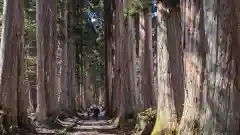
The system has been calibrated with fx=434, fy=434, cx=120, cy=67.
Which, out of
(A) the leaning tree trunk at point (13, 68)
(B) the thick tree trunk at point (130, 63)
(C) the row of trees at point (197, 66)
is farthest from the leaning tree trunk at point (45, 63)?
(C) the row of trees at point (197, 66)

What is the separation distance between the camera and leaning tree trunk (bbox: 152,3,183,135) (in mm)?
10730

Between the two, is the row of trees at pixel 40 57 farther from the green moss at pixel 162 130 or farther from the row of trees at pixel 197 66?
the green moss at pixel 162 130

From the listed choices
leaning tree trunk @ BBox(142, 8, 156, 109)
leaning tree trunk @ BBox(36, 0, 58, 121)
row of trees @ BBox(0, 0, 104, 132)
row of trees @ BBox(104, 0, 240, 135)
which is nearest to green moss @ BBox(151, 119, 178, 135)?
row of trees @ BBox(104, 0, 240, 135)

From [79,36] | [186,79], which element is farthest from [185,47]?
[79,36]

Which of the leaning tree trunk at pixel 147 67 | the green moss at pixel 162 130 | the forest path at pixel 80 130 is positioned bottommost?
the forest path at pixel 80 130

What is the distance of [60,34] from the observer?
92.1ft

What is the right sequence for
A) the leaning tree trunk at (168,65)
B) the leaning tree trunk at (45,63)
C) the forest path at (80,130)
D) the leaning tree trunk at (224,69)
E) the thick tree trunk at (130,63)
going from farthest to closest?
the thick tree trunk at (130,63) → the leaning tree trunk at (45,63) → the forest path at (80,130) → the leaning tree trunk at (168,65) → the leaning tree trunk at (224,69)

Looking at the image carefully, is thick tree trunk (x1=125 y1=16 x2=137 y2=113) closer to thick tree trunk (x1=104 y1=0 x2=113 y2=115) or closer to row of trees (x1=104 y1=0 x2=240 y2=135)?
row of trees (x1=104 y1=0 x2=240 y2=135)

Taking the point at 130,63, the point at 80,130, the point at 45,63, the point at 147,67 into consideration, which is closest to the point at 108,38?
the point at 130,63

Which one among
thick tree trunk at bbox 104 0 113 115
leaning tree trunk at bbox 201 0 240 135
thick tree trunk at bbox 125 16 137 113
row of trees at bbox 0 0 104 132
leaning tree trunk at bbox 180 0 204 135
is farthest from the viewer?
thick tree trunk at bbox 104 0 113 115

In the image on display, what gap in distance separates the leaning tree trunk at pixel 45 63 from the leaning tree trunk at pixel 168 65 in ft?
29.4

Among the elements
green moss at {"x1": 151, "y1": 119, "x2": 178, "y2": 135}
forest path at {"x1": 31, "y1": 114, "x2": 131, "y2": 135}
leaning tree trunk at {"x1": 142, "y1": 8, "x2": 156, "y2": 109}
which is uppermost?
leaning tree trunk at {"x1": 142, "y1": 8, "x2": 156, "y2": 109}

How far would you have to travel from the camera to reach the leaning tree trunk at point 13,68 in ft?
45.5

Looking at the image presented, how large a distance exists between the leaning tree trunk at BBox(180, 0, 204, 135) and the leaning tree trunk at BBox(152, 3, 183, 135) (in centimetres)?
144
